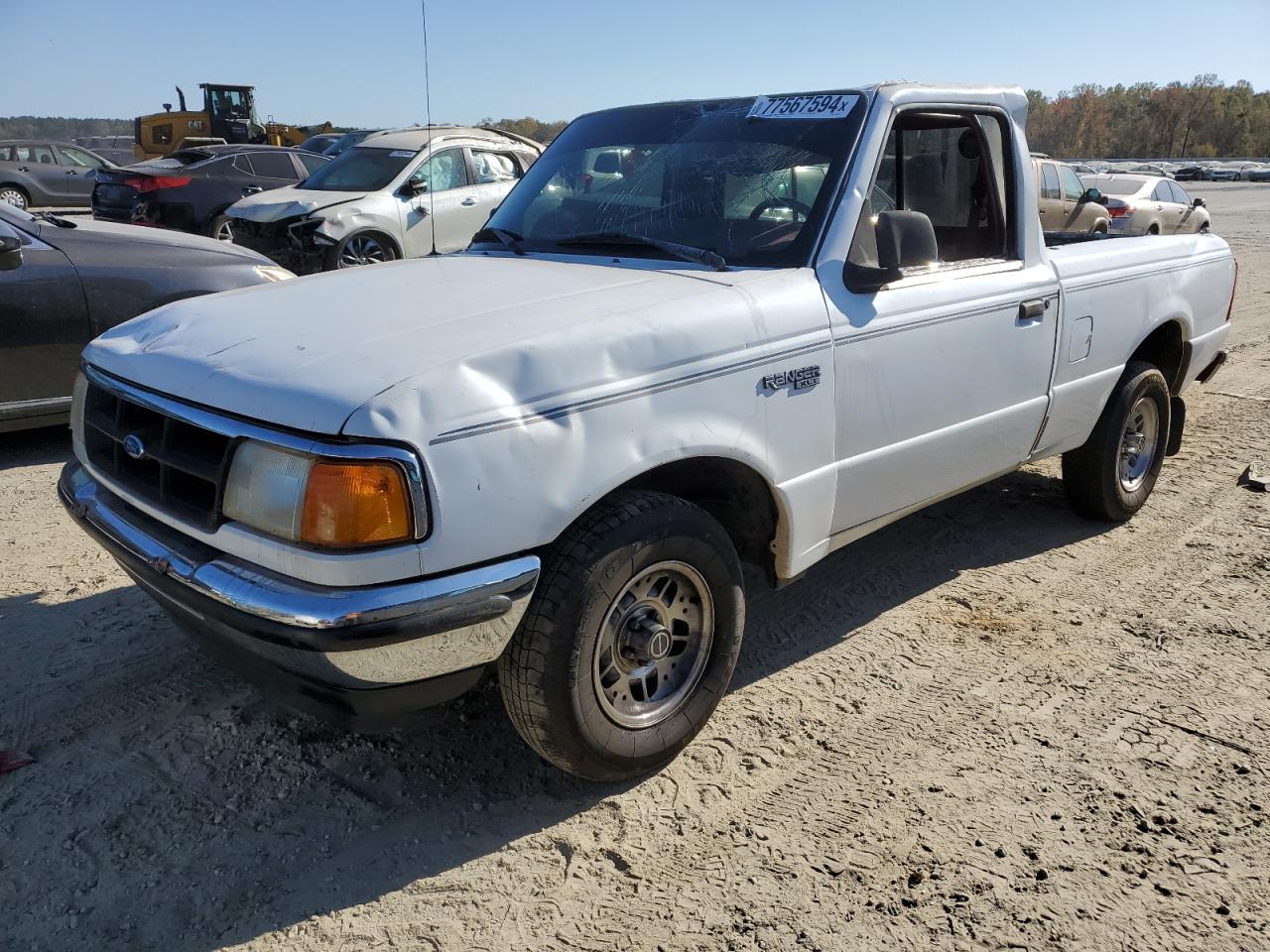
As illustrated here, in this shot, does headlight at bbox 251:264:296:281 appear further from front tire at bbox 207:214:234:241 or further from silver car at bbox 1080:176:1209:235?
silver car at bbox 1080:176:1209:235

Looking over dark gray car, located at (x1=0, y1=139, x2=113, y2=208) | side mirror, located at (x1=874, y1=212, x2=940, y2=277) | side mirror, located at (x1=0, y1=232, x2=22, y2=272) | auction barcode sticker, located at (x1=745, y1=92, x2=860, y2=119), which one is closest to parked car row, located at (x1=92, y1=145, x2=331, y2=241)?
side mirror, located at (x1=0, y1=232, x2=22, y2=272)

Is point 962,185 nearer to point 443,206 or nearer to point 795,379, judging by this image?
point 795,379

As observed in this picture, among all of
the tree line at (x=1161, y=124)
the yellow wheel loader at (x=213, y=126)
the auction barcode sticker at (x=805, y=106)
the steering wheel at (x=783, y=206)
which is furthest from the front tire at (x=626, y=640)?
the tree line at (x=1161, y=124)

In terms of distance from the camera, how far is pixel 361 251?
10641mm

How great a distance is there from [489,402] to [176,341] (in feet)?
3.51

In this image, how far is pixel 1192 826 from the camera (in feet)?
8.99

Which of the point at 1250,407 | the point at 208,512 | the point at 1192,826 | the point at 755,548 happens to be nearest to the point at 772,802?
the point at 755,548

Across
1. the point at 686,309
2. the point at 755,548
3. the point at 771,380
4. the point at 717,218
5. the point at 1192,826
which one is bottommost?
the point at 1192,826

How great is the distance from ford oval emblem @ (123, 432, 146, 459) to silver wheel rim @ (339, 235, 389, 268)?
8.15m

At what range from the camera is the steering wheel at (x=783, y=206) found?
329 cm

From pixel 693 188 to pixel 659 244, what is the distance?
1.02 ft

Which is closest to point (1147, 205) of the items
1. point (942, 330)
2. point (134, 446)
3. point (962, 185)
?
point (962, 185)

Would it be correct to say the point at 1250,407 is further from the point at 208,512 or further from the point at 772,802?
the point at 208,512

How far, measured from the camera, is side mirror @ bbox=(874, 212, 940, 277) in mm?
3102
